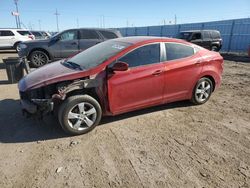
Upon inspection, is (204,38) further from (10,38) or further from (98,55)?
(10,38)

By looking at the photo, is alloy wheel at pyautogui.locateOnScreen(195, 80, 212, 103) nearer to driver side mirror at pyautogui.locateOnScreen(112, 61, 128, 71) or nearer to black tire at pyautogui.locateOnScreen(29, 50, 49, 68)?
driver side mirror at pyautogui.locateOnScreen(112, 61, 128, 71)

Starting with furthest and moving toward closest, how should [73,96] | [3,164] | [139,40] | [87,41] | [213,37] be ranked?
[213,37]
[87,41]
[139,40]
[73,96]
[3,164]

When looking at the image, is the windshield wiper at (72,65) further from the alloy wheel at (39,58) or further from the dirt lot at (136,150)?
the alloy wheel at (39,58)

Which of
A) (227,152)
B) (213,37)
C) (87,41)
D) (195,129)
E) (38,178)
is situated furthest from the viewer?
(213,37)

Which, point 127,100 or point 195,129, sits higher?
point 127,100

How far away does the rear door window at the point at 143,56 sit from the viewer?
443cm

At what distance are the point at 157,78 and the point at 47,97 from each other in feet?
6.74

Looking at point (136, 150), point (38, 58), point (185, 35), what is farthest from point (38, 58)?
point (185, 35)

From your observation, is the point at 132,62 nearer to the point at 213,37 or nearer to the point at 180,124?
the point at 180,124

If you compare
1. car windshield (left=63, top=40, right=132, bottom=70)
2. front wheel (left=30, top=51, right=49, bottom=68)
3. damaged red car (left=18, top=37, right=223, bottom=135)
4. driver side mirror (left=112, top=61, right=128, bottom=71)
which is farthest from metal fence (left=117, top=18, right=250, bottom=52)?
driver side mirror (left=112, top=61, right=128, bottom=71)

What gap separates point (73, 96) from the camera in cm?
402

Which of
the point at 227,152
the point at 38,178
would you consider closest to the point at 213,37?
the point at 227,152

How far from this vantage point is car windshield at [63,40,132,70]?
4388 millimetres

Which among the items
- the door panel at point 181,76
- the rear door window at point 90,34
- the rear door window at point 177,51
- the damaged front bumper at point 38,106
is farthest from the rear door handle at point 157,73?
the rear door window at point 90,34
